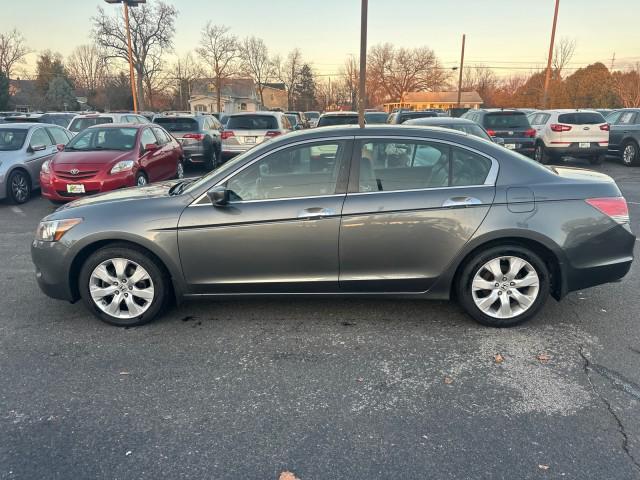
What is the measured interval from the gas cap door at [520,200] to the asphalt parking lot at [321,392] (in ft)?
3.22

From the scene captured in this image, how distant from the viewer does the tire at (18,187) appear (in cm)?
924

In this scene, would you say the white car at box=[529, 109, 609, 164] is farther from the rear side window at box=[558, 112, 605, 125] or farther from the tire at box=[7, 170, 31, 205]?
the tire at box=[7, 170, 31, 205]

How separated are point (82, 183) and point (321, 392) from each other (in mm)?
6901

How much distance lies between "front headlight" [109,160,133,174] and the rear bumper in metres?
11.5

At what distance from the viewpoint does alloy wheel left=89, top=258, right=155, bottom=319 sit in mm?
3863

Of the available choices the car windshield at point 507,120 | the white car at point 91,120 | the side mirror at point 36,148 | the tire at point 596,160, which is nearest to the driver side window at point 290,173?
the side mirror at point 36,148

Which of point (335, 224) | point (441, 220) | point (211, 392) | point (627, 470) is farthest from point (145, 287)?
point (627, 470)

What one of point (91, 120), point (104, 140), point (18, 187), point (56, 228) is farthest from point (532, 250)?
point (91, 120)

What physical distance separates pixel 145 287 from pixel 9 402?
Result: 4.10ft

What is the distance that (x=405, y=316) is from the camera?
4.07 metres

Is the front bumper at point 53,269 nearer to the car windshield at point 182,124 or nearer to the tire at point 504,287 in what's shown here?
the tire at point 504,287

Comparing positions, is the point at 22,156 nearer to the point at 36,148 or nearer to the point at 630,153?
the point at 36,148

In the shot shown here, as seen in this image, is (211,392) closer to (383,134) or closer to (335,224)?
(335,224)

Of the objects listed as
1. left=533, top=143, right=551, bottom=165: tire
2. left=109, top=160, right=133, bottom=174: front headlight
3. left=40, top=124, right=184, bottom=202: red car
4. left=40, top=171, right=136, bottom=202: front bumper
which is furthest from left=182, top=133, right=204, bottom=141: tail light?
left=533, top=143, right=551, bottom=165: tire
